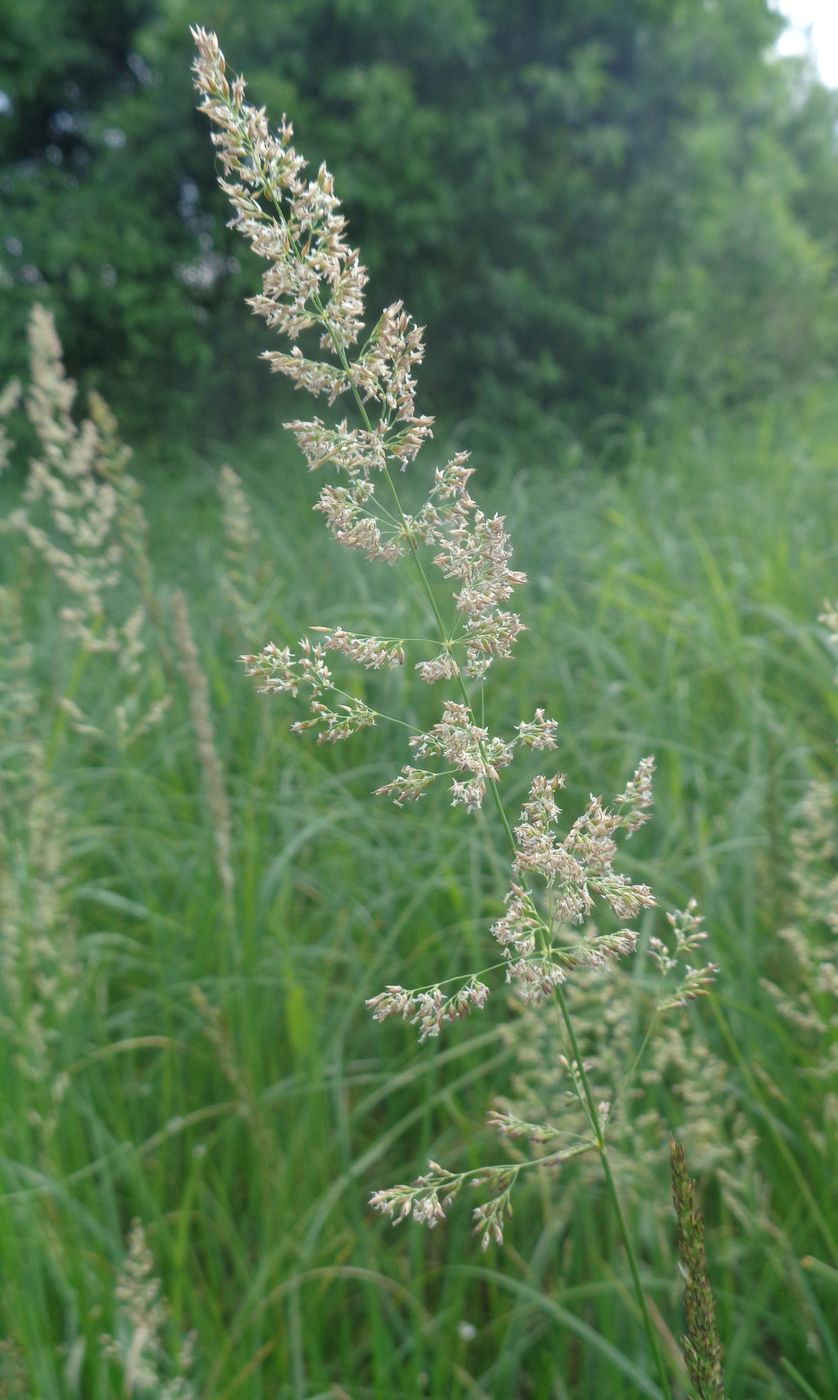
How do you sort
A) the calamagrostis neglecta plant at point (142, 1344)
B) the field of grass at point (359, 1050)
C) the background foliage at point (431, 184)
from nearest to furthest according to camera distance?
the calamagrostis neglecta plant at point (142, 1344) → the field of grass at point (359, 1050) → the background foliage at point (431, 184)

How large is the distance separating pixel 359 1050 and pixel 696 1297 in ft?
6.09

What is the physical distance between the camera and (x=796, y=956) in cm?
199

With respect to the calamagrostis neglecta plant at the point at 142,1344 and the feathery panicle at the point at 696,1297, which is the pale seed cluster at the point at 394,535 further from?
the calamagrostis neglecta plant at the point at 142,1344

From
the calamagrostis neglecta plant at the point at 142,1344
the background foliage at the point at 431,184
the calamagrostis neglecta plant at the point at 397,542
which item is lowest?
the calamagrostis neglecta plant at the point at 142,1344

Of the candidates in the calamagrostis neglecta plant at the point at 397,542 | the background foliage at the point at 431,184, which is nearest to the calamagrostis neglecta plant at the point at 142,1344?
the calamagrostis neglecta plant at the point at 397,542

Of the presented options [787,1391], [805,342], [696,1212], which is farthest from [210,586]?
[805,342]

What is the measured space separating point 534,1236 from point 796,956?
0.69 m

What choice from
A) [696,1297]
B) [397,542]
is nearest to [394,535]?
[397,542]

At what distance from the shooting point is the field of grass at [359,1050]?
1.79 m

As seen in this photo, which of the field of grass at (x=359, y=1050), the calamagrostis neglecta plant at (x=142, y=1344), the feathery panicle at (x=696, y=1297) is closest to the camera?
the feathery panicle at (x=696, y=1297)

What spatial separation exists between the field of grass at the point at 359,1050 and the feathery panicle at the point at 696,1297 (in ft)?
1.42

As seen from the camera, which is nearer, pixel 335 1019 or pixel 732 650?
pixel 335 1019

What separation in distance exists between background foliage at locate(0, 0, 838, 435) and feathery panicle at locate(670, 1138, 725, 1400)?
21.5ft

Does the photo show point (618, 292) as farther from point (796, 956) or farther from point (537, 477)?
point (796, 956)
